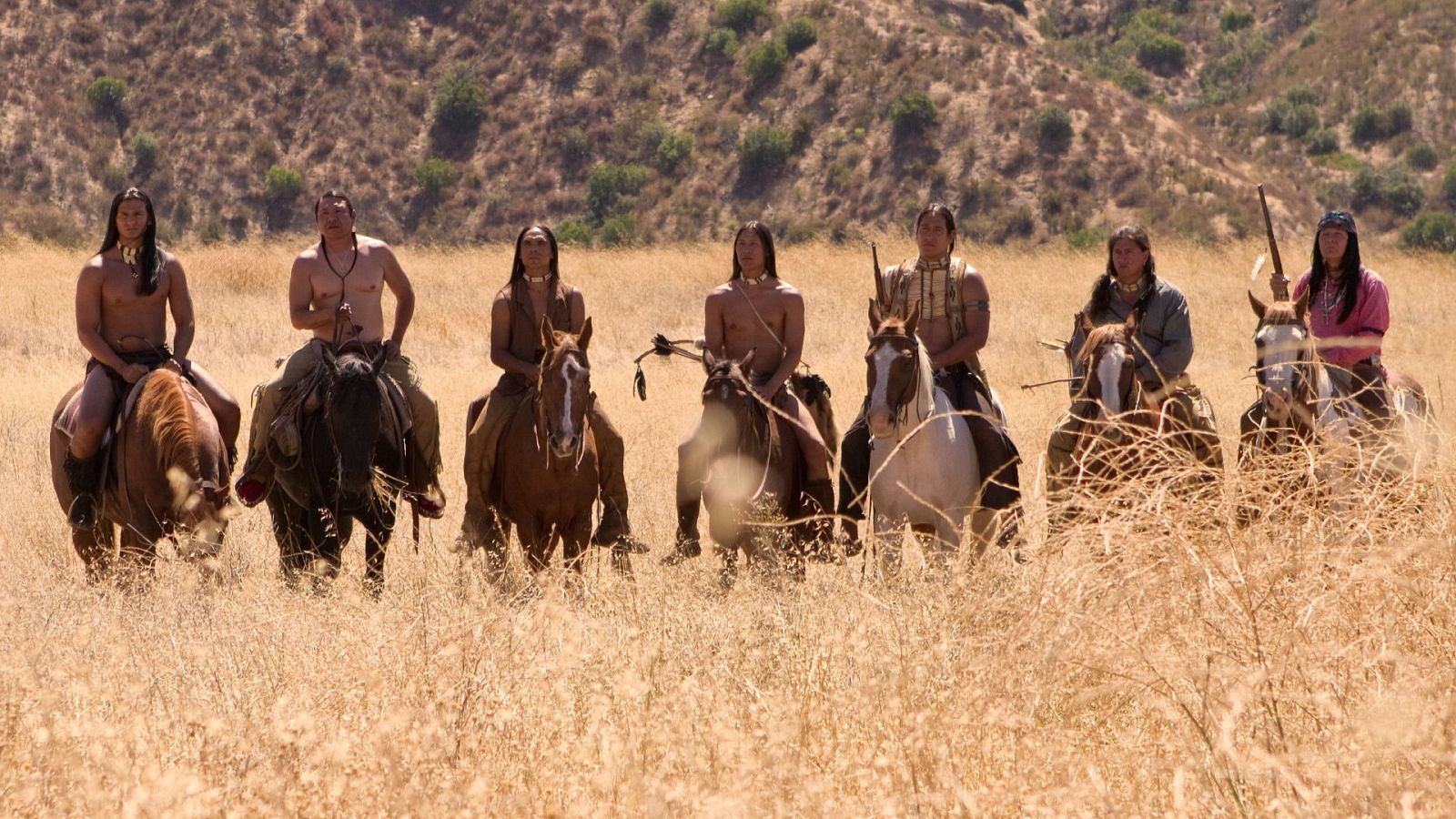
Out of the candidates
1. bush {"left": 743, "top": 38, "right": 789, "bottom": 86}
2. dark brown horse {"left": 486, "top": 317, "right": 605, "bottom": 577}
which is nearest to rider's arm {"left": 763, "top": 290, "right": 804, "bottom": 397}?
dark brown horse {"left": 486, "top": 317, "right": 605, "bottom": 577}

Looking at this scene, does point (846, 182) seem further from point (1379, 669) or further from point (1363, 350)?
point (1379, 669)

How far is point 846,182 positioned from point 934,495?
160 feet

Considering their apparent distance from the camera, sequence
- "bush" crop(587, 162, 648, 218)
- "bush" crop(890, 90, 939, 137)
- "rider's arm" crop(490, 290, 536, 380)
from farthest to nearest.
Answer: "bush" crop(890, 90, 939, 137)
"bush" crop(587, 162, 648, 218)
"rider's arm" crop(490, 290, 536, 380)

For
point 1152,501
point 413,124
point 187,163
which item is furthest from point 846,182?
point 1152,501

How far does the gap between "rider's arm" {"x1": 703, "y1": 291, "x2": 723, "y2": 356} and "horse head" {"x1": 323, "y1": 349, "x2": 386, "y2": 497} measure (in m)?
1.91

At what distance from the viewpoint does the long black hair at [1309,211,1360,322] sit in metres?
9.47

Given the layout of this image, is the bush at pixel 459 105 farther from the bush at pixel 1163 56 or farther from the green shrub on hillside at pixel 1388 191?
the bush at pixel 1163 56

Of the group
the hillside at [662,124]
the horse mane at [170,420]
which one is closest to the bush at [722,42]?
the hillside at [662,124]

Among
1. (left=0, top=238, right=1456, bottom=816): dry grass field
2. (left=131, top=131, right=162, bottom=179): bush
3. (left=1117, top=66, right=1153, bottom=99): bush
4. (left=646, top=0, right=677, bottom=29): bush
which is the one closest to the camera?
(left=0, top=238, right=1456, bottom=816): dry grass field

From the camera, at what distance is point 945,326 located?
352 inches

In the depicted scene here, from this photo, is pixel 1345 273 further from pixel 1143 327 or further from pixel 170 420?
pixel 170 420

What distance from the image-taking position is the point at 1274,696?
16.6 feet

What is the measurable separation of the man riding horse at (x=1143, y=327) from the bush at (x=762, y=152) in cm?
4846

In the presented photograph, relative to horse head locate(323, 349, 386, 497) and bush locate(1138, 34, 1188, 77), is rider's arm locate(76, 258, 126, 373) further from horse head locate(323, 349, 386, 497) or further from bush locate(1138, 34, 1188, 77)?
bush locate(1138, 34, 1188, 77)
